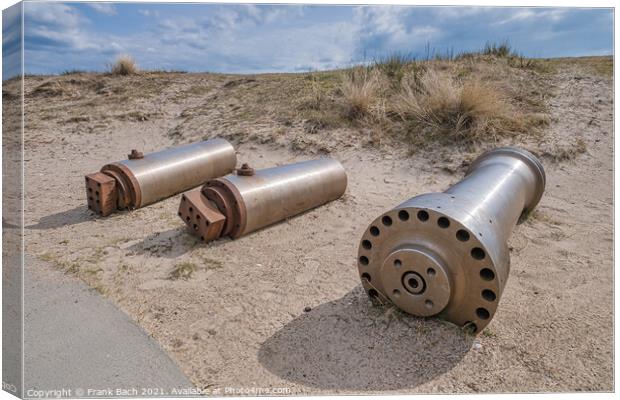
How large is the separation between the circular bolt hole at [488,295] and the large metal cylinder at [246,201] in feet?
8.08

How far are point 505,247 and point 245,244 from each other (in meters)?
2.54

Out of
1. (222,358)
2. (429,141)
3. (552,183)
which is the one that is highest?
(429,141)

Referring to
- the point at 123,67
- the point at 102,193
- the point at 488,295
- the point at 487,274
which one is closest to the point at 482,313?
the point at 488,295

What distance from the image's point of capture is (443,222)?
2510 mm

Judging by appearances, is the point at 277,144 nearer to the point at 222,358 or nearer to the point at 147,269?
the point at 147,269

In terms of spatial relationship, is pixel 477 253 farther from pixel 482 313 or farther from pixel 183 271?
pixel 183 271

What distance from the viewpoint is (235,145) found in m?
8.22

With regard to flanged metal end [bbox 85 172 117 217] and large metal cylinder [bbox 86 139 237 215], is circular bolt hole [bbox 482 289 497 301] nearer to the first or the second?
large metal cylinder [bbox 86 139 237 215]

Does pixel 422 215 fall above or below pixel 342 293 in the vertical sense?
above

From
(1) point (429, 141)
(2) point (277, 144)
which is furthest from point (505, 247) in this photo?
(2) point (277, 144)

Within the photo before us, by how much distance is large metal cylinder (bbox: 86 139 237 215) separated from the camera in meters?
5.12

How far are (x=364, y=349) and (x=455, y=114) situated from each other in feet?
18.7

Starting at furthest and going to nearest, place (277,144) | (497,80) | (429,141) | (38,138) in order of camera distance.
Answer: (38,138), (497,80), (277,144), (429,141)

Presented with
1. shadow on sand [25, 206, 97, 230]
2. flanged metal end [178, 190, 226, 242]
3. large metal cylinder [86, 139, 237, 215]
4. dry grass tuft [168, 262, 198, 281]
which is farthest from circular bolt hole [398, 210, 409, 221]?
shadow on sand [25, 206, 97, 230]
